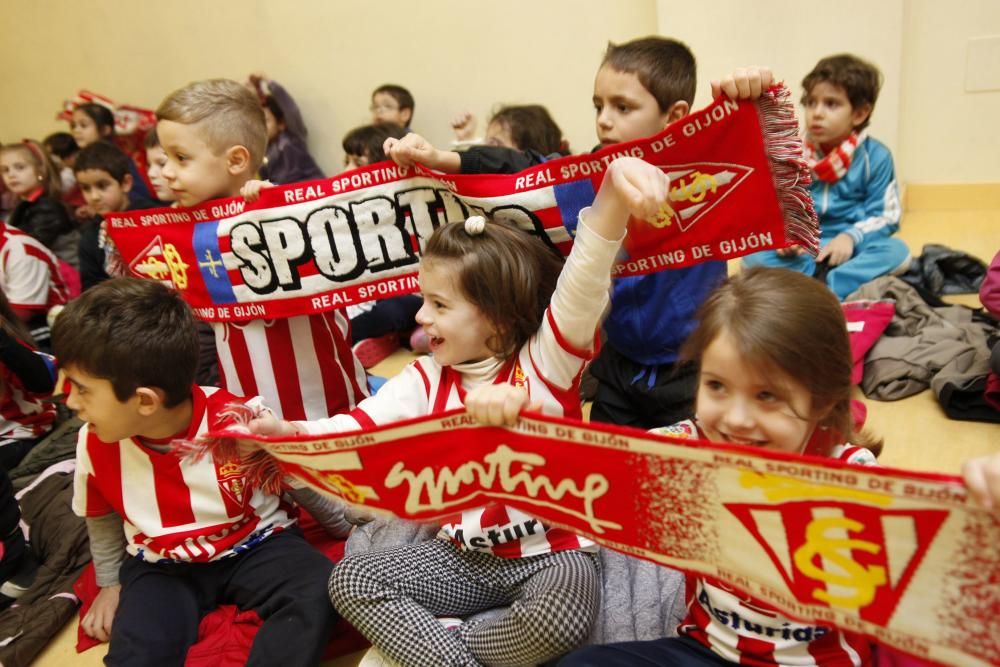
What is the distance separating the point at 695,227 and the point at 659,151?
18 cm

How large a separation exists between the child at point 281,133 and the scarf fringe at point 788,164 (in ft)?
12.7

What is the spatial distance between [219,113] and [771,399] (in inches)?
61.7

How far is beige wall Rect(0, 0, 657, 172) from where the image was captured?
4.30 m

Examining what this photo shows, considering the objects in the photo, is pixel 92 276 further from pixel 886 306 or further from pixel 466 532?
pixel 886 306

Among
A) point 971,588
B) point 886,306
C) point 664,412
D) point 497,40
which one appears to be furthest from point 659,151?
point 497,40

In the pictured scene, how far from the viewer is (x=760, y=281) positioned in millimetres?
1254

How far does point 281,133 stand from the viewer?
5.00 metres

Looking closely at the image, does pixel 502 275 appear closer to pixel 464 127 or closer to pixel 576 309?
pixel 576 309

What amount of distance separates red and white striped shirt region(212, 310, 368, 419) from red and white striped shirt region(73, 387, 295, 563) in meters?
0.36

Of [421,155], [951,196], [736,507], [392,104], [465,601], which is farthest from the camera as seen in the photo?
[392,104]

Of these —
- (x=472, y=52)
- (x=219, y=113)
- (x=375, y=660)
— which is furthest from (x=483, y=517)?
(x=472, y=52)

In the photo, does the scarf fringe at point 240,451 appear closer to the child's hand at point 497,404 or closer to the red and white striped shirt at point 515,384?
the red and white striped shirt at point 515,384

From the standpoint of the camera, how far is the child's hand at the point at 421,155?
1731 mm

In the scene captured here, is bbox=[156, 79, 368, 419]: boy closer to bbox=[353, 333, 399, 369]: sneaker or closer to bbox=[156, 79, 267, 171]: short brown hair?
bbox=[156, 79, 267, 171]: short brown hair
